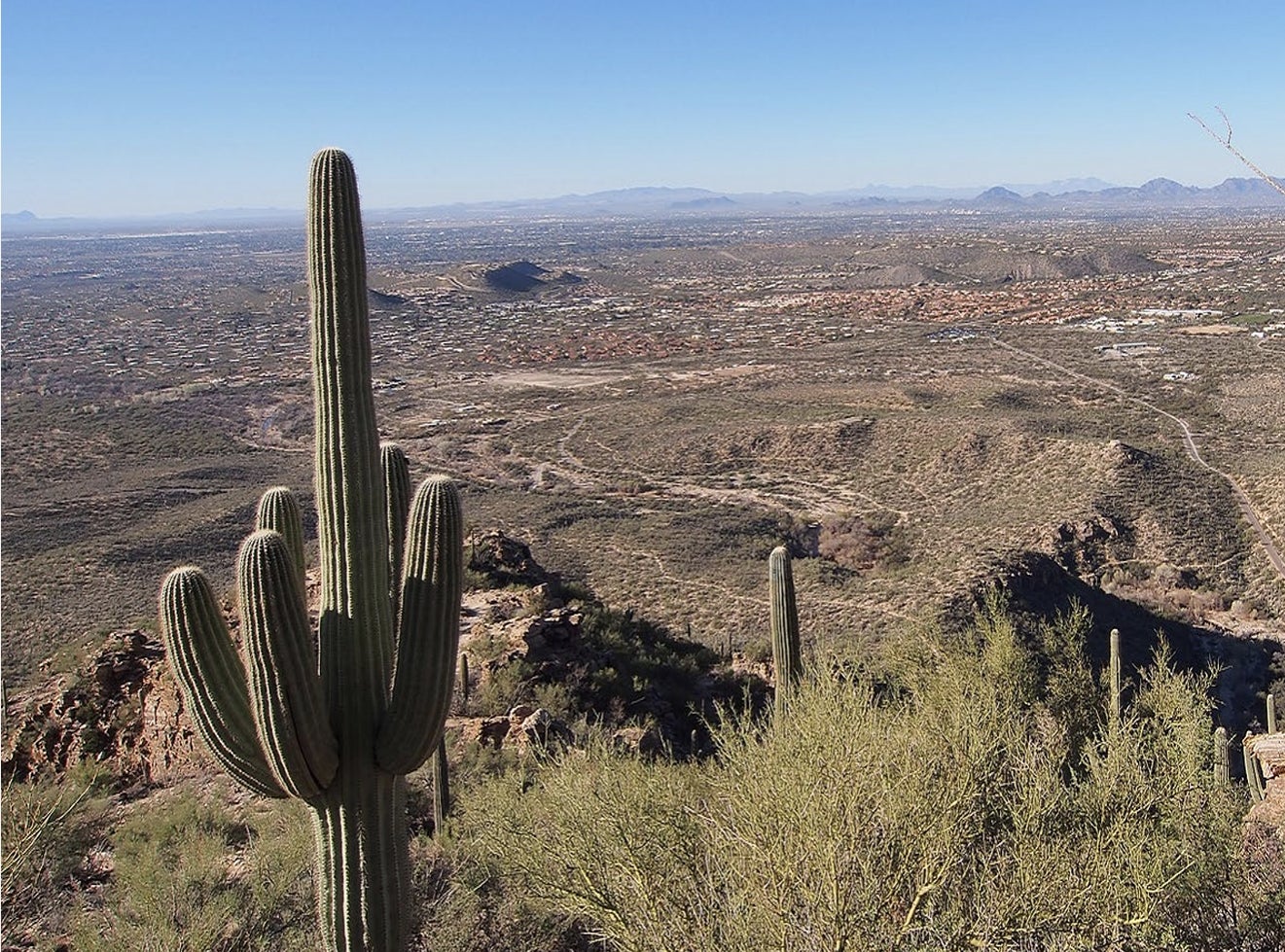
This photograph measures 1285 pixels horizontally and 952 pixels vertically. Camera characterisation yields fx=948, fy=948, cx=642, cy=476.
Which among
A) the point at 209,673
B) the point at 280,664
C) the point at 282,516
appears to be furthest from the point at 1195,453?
the point at 209,673

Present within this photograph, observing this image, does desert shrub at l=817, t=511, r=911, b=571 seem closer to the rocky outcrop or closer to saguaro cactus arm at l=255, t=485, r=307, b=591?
the rocky outcrop

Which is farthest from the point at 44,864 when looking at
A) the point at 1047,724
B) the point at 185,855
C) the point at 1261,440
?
the point at 1261,440

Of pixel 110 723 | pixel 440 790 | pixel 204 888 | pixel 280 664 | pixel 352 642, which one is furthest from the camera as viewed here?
pixel 110 723

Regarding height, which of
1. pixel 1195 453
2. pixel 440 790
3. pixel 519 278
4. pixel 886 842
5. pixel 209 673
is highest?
pixel 519 278

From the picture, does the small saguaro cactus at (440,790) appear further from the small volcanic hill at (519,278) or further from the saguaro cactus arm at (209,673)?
the small volcanic hill at (519,278)

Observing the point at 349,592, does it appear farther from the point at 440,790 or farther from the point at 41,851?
the point at 440,790

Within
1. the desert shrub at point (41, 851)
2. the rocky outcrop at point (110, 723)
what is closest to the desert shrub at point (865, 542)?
the rocky outcrop at point (110, 723)

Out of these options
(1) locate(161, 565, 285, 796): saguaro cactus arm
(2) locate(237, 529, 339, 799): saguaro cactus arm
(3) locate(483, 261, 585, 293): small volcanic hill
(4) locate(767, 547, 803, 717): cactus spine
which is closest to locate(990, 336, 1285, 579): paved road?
(4) locate(767, 547, 803, 717): cactus spine
